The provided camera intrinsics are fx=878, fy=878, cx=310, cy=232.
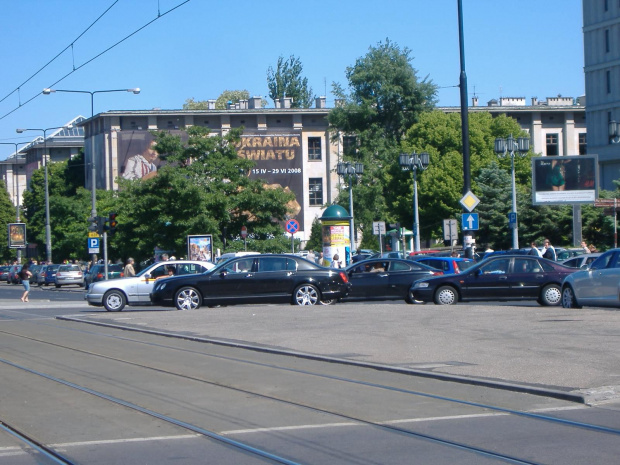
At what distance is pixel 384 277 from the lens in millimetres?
26172

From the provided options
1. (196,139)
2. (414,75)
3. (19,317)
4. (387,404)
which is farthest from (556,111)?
(387,404)

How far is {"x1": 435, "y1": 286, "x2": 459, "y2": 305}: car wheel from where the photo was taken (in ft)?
78.3

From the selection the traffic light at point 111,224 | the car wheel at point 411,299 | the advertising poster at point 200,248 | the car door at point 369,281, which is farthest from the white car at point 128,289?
the advertising poster at point 200,248

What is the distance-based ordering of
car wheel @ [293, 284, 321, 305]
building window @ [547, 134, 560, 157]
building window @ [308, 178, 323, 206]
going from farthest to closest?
building window @ [547, 134, 560, 157], building window @ [308, 178, 323, 206], car wheel @ [293, 284, 321, 305]

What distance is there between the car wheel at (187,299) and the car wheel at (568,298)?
376 inches

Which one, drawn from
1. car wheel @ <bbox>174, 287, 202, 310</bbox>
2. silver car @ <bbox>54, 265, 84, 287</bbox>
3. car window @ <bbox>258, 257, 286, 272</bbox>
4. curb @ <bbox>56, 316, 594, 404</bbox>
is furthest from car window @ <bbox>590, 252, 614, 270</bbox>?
silver car @ <bbox>54, 265, 84, 287</bbox>

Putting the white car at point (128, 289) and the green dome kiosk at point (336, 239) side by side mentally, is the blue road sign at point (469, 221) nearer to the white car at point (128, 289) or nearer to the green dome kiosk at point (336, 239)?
the green dome kiosk at point (336, 239)

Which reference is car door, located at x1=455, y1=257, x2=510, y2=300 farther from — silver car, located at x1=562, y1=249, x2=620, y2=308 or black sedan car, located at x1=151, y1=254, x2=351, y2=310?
black sedan car, located at x1=151, y1=254, x2=351, y2=310

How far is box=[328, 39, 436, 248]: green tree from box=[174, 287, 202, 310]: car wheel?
44.3 meters

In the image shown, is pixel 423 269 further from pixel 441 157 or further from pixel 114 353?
pixel 441 157

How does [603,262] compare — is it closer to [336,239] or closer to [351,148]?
[336,239]

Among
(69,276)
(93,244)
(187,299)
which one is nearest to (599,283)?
(187,299)

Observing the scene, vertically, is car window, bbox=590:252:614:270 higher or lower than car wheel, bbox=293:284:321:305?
higher

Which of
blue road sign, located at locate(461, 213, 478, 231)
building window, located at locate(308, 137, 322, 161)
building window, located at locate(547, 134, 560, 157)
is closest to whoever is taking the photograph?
blue road sign, located at locate(461, 213, 478, 231)
